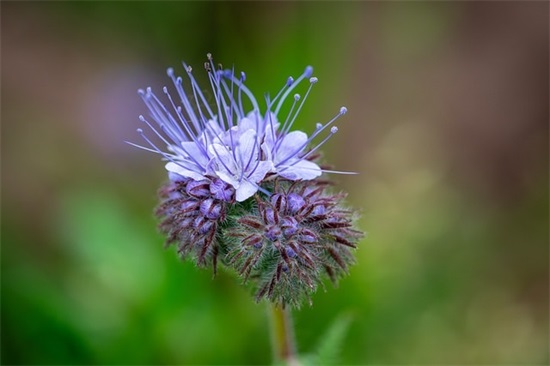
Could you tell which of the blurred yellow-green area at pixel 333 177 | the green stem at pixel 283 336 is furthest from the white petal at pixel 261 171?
the blurred yellow-green area at pixel 333 177

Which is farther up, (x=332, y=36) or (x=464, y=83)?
(x=332, y=36)

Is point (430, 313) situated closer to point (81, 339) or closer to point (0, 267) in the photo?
point (81, 339)

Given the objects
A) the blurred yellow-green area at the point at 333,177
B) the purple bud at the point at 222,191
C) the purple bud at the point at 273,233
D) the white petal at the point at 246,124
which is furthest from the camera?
the blurred yellow-green area at the point at 333,177

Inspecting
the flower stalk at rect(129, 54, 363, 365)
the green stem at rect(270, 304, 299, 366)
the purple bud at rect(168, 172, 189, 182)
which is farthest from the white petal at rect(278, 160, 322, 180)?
the green stem at rect(270, 304, 299, 366)

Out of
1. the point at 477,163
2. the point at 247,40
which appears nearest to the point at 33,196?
the point at 247,40

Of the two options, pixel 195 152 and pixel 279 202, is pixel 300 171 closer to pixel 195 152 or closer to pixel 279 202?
pixel 279 202

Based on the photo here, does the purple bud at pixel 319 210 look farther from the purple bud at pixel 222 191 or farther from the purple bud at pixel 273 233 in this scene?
the purple bud at pixel 222 191

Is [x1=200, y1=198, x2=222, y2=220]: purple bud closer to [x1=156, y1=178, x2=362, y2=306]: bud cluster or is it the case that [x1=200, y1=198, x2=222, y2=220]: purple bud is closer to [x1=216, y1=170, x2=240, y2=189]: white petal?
[x1=156, y1=178, x2=362, y2=306]: bud cluster
